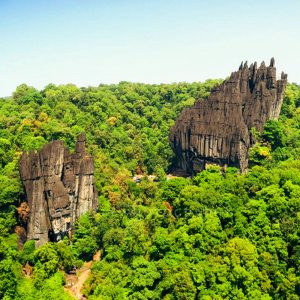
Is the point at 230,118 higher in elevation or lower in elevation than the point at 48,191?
higher

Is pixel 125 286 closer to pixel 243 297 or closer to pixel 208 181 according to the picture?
pixel 243 297

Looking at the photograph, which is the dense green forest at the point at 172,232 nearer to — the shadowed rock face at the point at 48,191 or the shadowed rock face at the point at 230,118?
the shadowed rock face at the point at 48,191

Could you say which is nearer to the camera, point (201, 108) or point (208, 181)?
point (208, 181)

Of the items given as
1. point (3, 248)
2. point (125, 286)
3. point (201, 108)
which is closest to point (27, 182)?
point (3, 248)

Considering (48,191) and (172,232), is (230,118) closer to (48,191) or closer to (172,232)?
(172,232)

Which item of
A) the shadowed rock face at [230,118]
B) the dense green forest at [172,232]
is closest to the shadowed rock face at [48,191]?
the dense green forest at [172,232]

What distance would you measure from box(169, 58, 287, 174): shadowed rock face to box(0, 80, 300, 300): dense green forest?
181 centimetres

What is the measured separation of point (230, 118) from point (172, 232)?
17449mm

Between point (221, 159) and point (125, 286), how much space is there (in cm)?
2065

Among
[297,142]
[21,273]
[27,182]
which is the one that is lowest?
[21,273]

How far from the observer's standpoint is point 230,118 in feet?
142

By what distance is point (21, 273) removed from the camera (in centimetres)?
2853

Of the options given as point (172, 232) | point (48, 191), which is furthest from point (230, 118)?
point (48, 191)

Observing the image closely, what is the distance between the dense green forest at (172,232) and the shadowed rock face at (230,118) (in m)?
1.81
